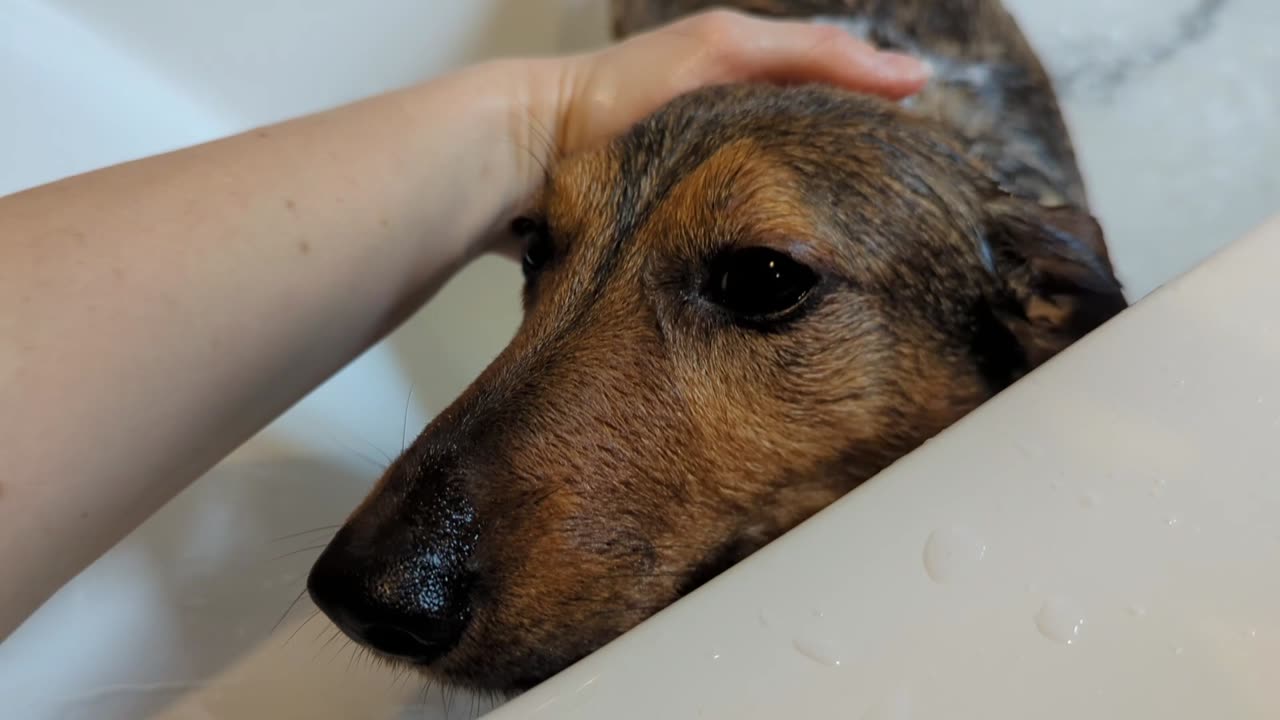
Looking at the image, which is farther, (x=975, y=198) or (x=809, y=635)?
(x=975, y=198)

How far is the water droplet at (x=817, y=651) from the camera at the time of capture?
95 cm

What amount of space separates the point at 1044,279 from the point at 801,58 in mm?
842

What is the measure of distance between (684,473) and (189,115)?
304 centimetres

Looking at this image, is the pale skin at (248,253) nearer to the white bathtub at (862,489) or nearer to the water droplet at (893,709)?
the white bathtub at (862,489)

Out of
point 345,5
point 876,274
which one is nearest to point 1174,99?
point 876,274

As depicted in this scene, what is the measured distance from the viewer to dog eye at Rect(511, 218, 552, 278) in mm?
1916

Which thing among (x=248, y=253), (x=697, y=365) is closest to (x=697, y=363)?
(x=697, y=365)

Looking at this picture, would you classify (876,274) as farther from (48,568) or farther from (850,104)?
(48,568)

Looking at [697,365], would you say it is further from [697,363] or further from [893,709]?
Result: [893,709]

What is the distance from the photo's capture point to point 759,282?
1570mm

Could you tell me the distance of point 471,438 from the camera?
1.42 metres

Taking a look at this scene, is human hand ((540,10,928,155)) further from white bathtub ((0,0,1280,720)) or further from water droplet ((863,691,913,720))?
water droplet ((863,691,913,720))

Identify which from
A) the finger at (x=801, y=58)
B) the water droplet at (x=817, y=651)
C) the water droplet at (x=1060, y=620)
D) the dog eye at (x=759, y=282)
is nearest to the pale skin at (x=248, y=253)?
the finger at (x=801, y=58)

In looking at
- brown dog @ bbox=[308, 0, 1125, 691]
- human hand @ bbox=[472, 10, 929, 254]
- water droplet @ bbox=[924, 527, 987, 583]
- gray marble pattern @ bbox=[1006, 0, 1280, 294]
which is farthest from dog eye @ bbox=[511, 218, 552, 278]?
gray marble pattern @ bbox=[1006, 0, 1280, 294]
